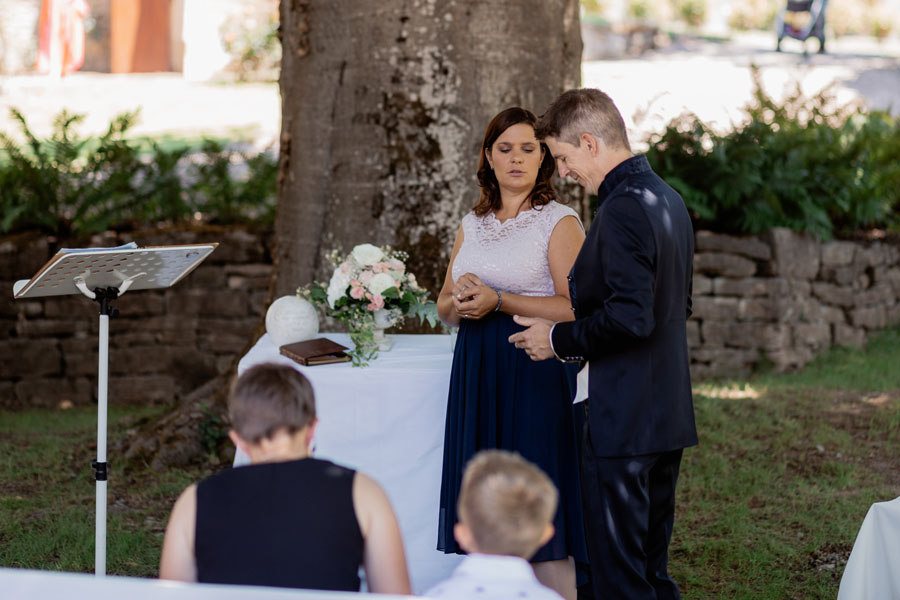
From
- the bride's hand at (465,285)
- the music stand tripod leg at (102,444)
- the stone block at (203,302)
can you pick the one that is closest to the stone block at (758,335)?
the stone block at (203,302)

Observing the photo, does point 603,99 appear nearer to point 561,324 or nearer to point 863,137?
point 561,324

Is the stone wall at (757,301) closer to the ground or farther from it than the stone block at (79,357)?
farther from it

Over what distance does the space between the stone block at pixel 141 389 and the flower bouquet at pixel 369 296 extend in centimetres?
498

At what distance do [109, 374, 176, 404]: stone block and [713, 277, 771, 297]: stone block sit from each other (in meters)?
4.93

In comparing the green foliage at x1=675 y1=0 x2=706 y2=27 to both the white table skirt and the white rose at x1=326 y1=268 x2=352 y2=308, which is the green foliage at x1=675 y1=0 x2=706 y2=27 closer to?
the white rose at x1=326 y1=268 x2=352 y2=308

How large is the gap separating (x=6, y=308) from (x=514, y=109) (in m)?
6.16

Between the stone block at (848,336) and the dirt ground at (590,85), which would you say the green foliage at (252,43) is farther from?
the stone block at (848,336)

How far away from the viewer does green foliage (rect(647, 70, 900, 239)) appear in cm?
934

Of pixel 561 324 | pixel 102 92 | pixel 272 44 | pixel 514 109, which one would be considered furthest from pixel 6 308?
pixel 272 44

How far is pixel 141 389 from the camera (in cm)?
916

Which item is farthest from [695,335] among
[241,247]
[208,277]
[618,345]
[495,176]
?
[618,345]

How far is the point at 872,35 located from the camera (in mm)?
28250

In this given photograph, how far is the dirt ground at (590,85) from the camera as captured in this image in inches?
650

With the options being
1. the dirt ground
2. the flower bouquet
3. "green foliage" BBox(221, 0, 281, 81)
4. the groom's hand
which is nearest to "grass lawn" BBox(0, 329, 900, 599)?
the flower bouquet
